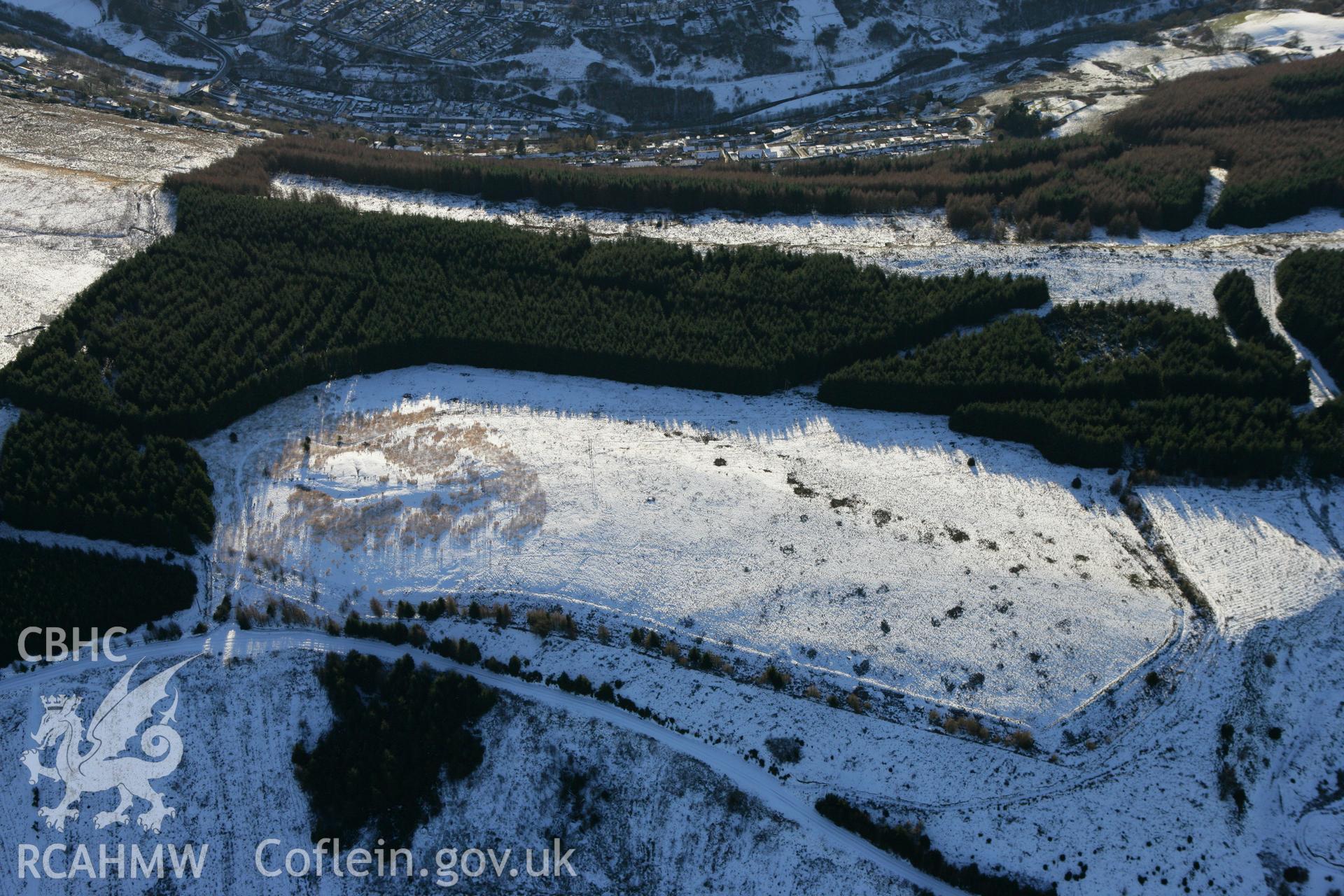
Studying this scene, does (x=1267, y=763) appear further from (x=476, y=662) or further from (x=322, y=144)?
(x=322, y=144)

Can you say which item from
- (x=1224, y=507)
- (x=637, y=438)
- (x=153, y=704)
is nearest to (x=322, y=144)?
(x=637, y=438)

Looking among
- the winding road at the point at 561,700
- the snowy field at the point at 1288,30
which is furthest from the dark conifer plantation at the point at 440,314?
the snowy field at the point at 1288,30

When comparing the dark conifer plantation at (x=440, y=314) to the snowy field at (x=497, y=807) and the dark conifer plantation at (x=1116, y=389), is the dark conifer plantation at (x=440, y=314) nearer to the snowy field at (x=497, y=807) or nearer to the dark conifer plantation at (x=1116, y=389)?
the dark conifer plantation at (x=1116, y=389)

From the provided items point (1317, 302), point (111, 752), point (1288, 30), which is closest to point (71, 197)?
point (111, 752)

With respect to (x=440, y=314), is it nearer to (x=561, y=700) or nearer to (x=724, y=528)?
(x=724, y=528)

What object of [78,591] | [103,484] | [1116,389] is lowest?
[78,591]

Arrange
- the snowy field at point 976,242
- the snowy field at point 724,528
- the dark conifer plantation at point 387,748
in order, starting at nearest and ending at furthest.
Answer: the dark conifer plantation at point 387,748 < the snowy field at point 724,528 < the snowy field at point 976,242
